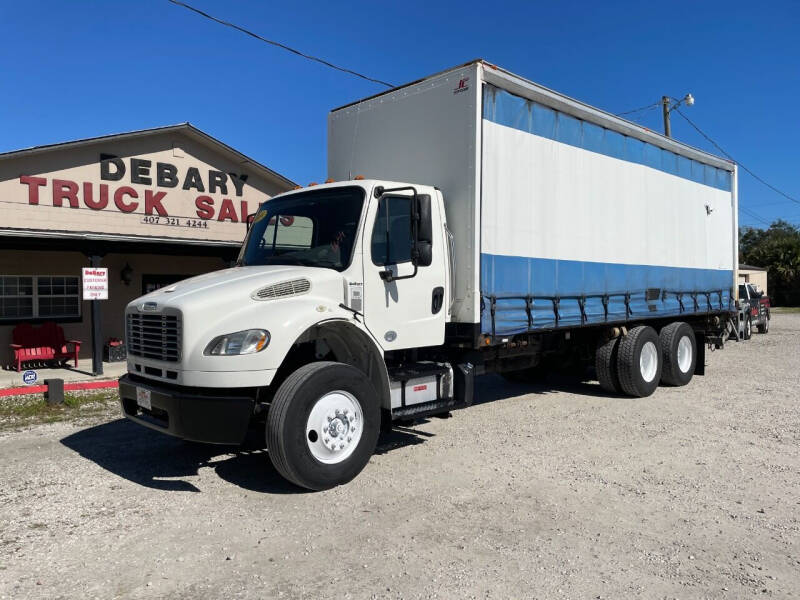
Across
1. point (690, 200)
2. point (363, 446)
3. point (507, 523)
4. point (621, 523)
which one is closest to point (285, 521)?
point (363, 446)

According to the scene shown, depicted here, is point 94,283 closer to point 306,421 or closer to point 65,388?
point 65,388

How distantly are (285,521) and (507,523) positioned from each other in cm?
162

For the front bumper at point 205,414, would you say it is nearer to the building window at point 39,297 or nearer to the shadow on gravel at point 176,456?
the shadow on gravel at point 176,456

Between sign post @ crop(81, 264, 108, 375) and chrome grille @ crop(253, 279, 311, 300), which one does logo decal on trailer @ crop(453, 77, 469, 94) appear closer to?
chrome grille @ crop(253, 279, 311, 300)

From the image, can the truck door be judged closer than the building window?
Yes

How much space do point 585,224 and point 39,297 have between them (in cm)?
1241

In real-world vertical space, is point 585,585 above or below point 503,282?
below

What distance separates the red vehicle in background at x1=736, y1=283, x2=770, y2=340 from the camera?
20.6 meters

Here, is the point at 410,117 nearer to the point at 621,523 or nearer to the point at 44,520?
the point at 621,523

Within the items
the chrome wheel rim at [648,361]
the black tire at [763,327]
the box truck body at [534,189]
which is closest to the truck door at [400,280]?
the box truck body at [534,189]

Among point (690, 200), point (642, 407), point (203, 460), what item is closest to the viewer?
point (203, 460)

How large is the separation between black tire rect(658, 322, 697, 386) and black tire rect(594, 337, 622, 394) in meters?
1.21

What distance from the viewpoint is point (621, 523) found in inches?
173

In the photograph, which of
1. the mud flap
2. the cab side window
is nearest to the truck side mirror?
the cab side window
